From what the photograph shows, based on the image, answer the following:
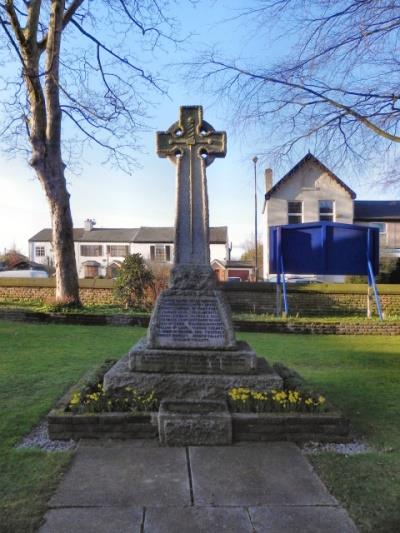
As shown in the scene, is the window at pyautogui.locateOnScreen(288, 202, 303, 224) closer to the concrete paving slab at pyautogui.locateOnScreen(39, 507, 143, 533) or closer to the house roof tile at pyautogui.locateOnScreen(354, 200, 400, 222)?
the house roof tile at pyautogui.locateOnScreen(354, 200, 400, 222)

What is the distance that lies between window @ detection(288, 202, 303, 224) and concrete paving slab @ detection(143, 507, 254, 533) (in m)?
27.8

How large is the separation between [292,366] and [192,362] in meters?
3.49

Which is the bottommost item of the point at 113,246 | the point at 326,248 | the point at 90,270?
the point at 90,270

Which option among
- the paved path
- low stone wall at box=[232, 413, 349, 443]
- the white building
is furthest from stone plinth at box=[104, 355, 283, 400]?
the white building

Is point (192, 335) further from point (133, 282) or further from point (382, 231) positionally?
point (382, 231)

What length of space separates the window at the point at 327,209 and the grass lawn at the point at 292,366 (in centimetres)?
1807

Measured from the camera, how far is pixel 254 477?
347 centimetres

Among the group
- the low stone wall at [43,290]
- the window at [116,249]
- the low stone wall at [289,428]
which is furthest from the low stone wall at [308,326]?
the window at [116,249]

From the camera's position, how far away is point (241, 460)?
378 cm

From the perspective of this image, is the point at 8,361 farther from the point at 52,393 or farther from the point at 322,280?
the point at 322,280

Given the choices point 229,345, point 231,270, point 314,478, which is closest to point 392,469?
point 314,478

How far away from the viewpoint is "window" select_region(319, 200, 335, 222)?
29.4m

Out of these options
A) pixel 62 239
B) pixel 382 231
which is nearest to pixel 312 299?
pixel 62 239

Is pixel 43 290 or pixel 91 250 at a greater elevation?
pixel 91 250
